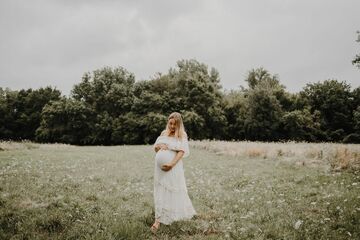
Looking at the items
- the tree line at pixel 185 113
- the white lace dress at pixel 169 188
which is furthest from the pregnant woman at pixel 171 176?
the tree line at pixel 185 113

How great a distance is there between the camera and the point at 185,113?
210 ft

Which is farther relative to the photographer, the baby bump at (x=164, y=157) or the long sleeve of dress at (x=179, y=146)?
the long sleeve of dress at (x=179, y=146)

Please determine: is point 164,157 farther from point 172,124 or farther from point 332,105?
point 332,105

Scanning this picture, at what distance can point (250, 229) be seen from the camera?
7215mm

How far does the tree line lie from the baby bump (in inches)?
2134

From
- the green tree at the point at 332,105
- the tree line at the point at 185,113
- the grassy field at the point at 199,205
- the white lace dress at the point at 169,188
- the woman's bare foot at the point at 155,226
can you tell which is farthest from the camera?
the green tree at the point at 332,105

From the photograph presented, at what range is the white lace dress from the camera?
7.37 metres

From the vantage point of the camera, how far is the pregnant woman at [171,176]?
24.2 ft

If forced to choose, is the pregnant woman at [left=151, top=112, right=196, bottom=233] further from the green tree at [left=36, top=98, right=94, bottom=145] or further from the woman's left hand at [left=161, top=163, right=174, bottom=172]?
the green tree at [left=36, top=98, right=94, bottom=145]

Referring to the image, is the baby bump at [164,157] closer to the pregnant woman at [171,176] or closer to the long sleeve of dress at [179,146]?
the pregnant woman at [171,176]

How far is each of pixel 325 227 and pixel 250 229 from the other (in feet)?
5.11

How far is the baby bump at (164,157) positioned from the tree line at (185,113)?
54201 mm

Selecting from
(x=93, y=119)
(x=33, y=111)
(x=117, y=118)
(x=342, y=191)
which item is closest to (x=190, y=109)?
(x=117, y=118)

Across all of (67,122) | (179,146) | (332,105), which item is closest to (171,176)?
(179,146)
